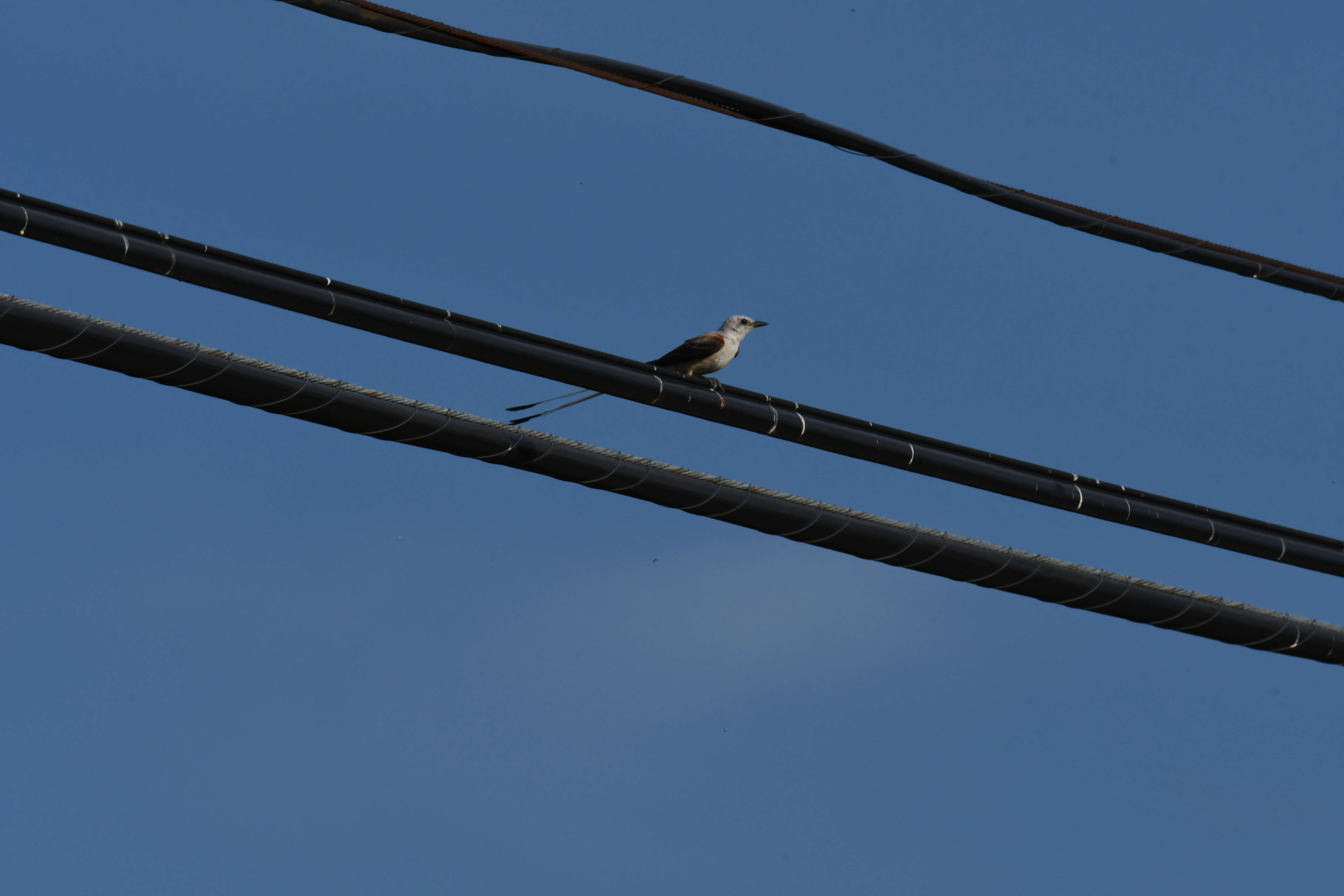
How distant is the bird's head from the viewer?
55.8 ft

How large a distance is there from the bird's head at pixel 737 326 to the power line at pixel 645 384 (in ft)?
22.0

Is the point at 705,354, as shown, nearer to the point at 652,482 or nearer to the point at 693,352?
the point at 693,352

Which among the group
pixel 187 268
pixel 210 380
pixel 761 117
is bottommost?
pixel 210 380

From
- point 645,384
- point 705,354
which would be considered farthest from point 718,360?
point 645,384

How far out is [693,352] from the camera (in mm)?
16344

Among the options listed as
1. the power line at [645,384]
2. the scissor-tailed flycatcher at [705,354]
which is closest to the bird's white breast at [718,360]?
the scissor-tailed flycatcher at [705,354]

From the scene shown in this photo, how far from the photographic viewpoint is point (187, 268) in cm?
837

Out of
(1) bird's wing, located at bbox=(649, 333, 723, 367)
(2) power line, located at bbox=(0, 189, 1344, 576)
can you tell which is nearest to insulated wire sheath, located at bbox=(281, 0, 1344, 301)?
(2) power line, located at bbox=(0, 189, 1344, 576)

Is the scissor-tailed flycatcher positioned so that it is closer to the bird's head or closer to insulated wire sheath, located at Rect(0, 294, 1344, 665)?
the bird's head

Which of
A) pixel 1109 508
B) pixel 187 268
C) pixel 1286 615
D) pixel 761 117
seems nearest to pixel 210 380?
pixel 187 268

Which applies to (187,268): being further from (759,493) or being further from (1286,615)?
(1286,615)

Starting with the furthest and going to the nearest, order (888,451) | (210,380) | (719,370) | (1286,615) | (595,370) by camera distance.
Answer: (719,370) < (1286,615) < (888,451) < (595,370) < (210,380)

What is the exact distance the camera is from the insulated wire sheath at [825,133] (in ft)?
30.1

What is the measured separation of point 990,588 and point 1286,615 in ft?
6.77
